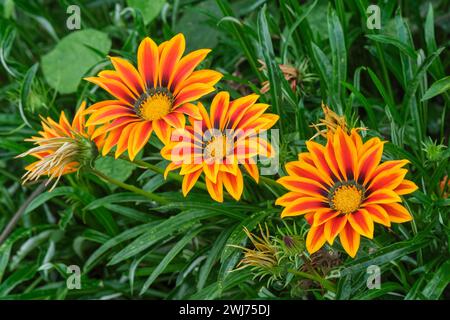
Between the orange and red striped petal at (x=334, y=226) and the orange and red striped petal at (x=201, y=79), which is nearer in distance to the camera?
the orange and red striped petal at (x=334, y=226)

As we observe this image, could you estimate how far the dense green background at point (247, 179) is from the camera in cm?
139

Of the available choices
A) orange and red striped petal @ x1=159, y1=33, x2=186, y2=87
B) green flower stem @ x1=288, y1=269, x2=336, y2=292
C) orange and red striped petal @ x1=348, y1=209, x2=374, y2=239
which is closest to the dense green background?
green flower stem @ x1=288, y1=269, x2=336, y2=292

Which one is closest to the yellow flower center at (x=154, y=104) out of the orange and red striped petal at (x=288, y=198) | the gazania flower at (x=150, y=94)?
the gazania flower at (x=150, y=94)

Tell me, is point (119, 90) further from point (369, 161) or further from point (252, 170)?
point (369, 161)

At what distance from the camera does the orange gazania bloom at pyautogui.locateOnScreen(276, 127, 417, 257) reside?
113 centimetres

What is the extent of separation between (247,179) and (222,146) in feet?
1.23

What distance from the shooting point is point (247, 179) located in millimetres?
1554

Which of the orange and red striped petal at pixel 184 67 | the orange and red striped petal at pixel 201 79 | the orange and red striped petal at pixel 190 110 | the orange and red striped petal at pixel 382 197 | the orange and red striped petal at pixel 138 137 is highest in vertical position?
the orange and red striped petal at pixel 184 67

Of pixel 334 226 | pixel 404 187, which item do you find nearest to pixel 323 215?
pixel 334 226

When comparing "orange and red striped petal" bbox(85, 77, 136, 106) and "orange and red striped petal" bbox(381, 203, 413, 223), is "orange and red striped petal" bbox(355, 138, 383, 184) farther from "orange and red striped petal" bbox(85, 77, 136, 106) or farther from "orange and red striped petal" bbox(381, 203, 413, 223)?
"orange and red striped petal" bbox(85, 77, 136, 106)

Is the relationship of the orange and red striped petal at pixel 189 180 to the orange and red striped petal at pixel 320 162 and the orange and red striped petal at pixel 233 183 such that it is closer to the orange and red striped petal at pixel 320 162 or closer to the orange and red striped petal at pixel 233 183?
the orange and red striped petal at pixel 233 183

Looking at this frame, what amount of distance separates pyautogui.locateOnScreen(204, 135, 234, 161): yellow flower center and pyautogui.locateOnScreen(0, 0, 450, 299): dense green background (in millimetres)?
141

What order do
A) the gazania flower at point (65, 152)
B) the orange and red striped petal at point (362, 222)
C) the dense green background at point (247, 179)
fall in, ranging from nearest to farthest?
the orange and red striped petal at point (362, 222) → the gazania flower at point (65, 152) → the dense green background at point (247, 179)
